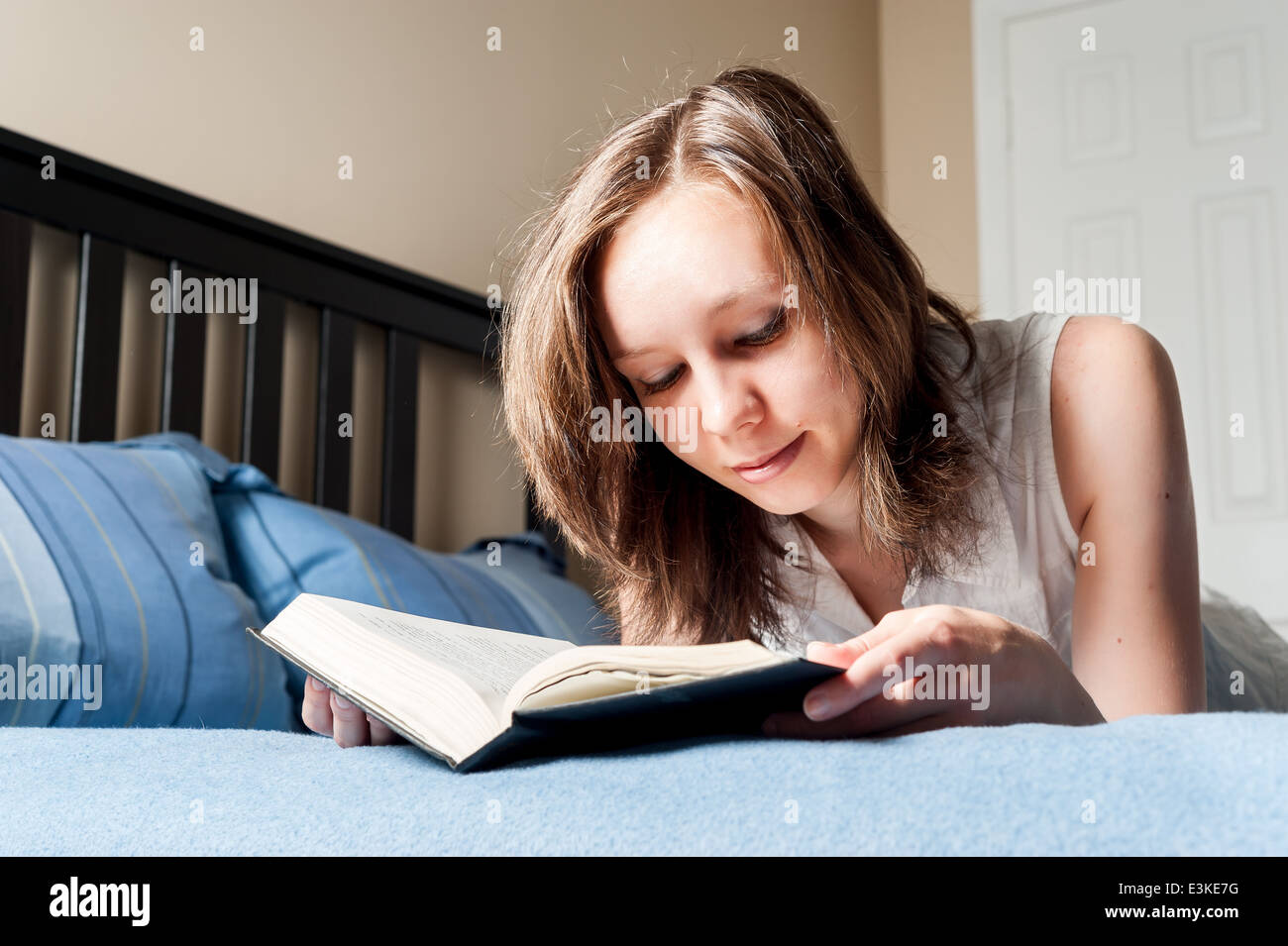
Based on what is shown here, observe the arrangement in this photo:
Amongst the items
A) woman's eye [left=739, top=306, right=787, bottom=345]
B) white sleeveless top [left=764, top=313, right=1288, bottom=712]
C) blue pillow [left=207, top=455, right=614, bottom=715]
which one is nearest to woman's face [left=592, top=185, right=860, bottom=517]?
woman's eye [left=739, top=306, right=787, bottom=345]

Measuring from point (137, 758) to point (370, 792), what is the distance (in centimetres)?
20

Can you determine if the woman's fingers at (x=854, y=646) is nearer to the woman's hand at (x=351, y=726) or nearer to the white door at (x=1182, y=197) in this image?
the woman's hand at (x=351, y=726)

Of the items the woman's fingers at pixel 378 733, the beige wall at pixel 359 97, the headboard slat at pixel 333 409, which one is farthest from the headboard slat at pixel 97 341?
the woman's fingers at pixel 378 733

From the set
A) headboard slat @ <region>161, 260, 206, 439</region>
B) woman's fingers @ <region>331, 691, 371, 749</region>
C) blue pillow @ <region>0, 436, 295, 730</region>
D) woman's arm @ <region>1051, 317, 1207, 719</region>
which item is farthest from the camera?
headboard slat @ <region>161, 260, 206, 439</region>

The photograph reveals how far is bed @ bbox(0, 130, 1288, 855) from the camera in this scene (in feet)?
1.23

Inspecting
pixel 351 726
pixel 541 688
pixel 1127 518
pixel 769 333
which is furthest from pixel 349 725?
pixel 1127 518

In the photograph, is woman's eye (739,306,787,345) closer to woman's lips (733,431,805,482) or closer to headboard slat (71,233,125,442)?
woman's lips (733,431,805,482)

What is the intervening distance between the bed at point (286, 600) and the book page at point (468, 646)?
5 centimetres

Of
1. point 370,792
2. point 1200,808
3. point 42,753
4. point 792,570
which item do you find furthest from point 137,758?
point 792,570

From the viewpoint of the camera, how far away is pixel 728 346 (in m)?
0.85

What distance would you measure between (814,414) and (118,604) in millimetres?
662

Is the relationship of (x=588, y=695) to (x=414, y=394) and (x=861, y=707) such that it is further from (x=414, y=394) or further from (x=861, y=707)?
(x=414, y=394)

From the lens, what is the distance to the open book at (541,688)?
0.46 metres
